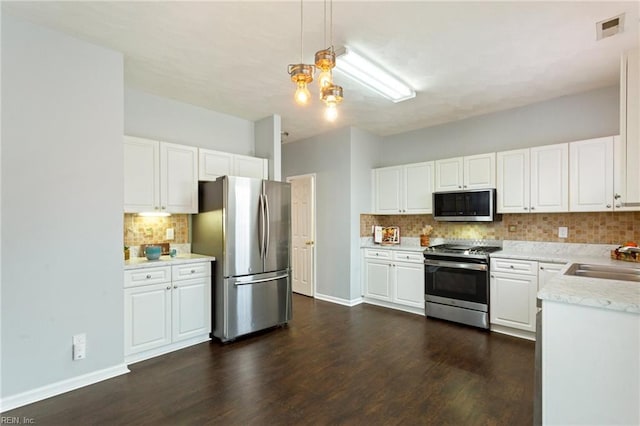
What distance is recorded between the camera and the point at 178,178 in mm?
3447

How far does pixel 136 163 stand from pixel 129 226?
0.72m

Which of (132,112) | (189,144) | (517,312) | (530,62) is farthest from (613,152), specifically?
(132,112)

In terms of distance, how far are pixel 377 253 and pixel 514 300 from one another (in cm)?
186

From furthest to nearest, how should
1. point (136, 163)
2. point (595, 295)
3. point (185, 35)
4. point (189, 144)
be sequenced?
point (189, 144) < point (136, 163) < point (185, 35) < point (595, 295)

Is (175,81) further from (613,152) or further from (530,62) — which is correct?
(613,152)

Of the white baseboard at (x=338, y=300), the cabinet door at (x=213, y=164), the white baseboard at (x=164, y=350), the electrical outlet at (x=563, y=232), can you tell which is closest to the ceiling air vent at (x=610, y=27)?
the electrical outlet at (x=563, y=232)

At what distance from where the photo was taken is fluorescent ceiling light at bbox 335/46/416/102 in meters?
2.64

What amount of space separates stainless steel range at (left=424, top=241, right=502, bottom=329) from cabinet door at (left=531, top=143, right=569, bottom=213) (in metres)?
0.78

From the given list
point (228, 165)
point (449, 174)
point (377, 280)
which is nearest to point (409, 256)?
point (377, 280)

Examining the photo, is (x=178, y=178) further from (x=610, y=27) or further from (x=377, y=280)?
(x=610, y=27)

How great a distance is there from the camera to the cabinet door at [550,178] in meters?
3.44

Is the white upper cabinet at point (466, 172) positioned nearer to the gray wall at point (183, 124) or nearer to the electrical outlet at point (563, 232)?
the electrical outlet at point (563, 232)

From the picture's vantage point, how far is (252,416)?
213 centimetres

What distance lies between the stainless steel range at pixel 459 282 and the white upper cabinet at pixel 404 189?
2.41ft
